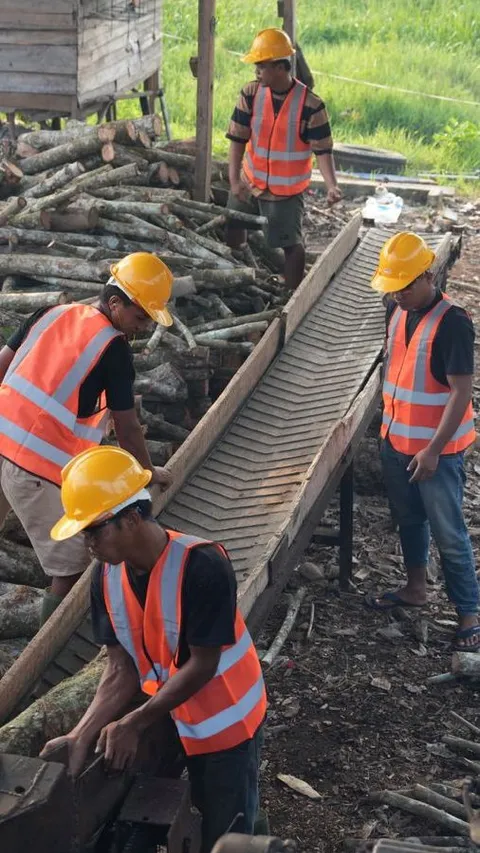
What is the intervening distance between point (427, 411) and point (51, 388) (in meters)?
2.47

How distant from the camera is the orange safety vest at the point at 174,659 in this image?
4016 millimetres

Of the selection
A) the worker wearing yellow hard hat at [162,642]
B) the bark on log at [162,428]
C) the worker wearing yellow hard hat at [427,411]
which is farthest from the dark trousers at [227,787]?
the bark on log at [162,428]

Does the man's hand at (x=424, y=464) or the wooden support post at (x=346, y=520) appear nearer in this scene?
the man's hand at (x=424, y=464)

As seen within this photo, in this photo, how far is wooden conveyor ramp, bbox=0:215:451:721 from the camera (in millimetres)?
5793

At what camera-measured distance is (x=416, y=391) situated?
713cm

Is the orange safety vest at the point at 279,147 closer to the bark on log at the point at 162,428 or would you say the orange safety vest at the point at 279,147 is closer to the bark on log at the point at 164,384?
the bark on log at the point at 164,384

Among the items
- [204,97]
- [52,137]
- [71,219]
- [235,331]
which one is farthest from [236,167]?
[52,137]

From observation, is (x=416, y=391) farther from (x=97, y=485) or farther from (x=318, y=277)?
(x=97, y=485)

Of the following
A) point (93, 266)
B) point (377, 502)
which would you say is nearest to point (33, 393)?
point (93, 266)

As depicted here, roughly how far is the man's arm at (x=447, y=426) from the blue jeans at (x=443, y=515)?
0.16 meters

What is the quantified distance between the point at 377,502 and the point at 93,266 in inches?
117

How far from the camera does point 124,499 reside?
4.03 m

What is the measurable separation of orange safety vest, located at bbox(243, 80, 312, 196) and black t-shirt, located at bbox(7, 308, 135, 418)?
4723 millimetres

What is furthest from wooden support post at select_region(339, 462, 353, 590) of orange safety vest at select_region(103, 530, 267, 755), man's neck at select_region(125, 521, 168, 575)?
man's neck at select_region(125, 521, 168, 575)
